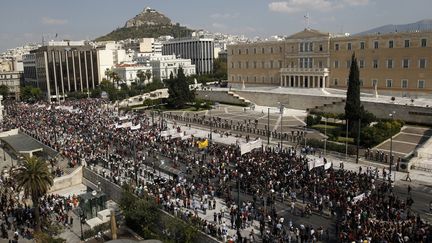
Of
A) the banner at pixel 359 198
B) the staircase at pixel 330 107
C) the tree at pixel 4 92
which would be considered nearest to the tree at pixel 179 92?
the staircase at pixel 330 107

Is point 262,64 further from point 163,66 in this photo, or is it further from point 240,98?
point 163,66

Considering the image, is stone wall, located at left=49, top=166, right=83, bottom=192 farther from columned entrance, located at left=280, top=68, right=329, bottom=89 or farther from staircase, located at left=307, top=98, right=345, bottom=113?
columned entrance, located at left=280, top=68, right=329, bottom=89

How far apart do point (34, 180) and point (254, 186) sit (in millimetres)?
15792

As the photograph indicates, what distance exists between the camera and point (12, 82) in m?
119

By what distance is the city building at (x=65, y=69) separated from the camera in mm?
104438

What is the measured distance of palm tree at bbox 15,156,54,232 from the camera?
26500mm

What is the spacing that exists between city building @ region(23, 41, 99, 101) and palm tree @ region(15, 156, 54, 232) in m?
79.4

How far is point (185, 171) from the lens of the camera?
33562 mm

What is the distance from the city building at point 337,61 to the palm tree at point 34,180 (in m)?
50.6

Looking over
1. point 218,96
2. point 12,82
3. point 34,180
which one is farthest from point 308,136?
point 12,82

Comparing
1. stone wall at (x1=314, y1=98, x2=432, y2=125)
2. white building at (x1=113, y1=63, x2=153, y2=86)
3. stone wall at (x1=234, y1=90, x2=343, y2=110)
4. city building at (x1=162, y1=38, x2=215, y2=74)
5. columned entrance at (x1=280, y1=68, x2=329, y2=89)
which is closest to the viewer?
stone wall at (x1=314, y1=98, x2=432, y2=125)

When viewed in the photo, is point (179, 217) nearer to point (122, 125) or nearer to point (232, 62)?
point (122, 125)

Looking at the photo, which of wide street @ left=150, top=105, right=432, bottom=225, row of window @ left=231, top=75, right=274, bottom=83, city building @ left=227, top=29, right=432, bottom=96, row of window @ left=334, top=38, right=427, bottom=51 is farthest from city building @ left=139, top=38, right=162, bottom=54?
row of window @ left=334, top=38, right=427, bottom=51

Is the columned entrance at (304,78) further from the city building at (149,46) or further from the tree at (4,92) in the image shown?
the city building at (149,46)
